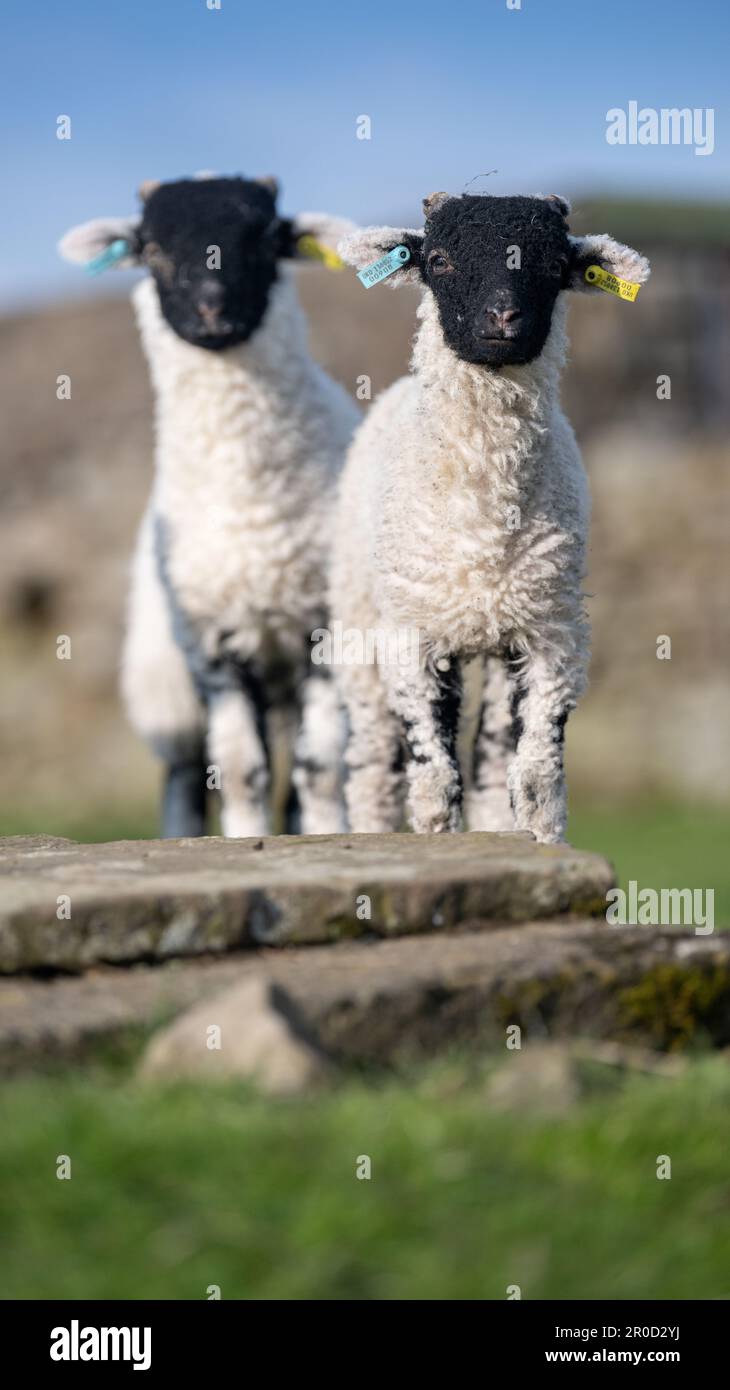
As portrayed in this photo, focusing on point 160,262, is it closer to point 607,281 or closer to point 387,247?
point 387,247

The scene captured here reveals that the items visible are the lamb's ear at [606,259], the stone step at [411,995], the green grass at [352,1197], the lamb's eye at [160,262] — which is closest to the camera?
the green grass at [352,1197]

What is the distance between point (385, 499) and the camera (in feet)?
19.8

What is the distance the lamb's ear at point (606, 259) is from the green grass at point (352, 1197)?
3227mm

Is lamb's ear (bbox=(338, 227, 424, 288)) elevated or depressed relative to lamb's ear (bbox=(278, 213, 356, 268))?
depressed

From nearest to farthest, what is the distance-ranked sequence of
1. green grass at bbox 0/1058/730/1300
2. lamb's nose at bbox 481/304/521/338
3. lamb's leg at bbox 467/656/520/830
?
green grass at bbox 0/1058/730/1300, lamb's nose at bbox 481/304/521/338, lamb's leg at bbox 467/656/520/830

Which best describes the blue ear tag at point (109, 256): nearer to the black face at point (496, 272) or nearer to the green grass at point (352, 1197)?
the black face at point (496, 272)

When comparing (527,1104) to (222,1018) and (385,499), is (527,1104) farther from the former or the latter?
(385,499)

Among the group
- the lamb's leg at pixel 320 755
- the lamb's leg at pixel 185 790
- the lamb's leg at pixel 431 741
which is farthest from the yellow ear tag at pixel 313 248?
the lamb's leg at pixel 431 741

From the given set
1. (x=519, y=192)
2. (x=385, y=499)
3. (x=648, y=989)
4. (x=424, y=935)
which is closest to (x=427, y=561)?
(x=385, y=499)

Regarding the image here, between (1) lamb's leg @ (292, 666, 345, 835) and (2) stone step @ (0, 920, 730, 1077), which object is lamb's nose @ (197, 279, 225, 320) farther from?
(2) stone step @ (0, 920, 730, 1077)

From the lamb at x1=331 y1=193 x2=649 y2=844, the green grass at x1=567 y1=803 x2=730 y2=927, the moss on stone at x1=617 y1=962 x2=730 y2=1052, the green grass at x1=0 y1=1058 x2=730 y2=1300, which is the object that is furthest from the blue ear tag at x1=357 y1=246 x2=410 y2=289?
the green grass at x1=567 y1=803 x2=730 y2=927

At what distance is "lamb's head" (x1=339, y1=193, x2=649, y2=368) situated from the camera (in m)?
5.43

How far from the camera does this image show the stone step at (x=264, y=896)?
410 cm

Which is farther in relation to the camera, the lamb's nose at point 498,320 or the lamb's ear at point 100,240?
the lamb's ear at point 100,240
